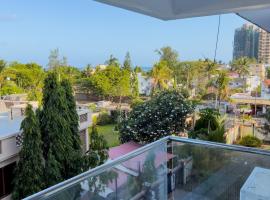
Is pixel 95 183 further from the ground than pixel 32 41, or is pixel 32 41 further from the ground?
pixel 32 41

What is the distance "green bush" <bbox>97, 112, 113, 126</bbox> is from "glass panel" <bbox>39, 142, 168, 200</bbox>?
19305 millimetres

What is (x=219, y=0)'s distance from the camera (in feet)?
6.04

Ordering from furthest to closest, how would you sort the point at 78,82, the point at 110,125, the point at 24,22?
the point at 24,22, the point at 78,82, the point at 110,125

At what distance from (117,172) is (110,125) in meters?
20.2

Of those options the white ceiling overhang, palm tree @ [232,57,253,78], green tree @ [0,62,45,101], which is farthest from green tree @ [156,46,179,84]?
the white ceiling overhang

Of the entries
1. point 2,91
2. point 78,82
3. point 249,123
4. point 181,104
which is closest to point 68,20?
point 78,82

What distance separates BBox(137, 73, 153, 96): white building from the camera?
21311 millimetres

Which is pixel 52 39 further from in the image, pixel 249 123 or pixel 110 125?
pixel 249 123

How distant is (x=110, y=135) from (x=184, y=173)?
16.5 m

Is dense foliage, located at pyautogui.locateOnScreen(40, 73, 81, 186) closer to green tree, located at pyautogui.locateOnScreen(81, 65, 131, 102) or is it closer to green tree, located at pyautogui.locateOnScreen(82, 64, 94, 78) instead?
green tree, located at pyautogui.locateOnScreen(81, 65, 131, 102)

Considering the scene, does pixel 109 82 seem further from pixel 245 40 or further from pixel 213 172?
pixel 213 172

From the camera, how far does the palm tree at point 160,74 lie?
65.9ft

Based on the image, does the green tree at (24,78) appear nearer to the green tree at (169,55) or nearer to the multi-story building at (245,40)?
the green tree at (169,55)

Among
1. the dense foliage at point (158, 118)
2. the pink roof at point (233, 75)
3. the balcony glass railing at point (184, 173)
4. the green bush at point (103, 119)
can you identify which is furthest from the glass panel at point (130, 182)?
the green bush at point (103, 119)
